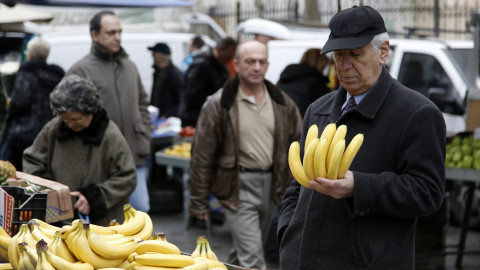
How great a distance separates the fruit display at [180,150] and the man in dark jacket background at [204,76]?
91 centimetres

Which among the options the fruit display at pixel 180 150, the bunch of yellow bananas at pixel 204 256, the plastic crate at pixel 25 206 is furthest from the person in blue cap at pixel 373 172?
the fruit display at pixel 180 150

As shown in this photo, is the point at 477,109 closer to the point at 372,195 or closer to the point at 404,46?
the point at 404,46

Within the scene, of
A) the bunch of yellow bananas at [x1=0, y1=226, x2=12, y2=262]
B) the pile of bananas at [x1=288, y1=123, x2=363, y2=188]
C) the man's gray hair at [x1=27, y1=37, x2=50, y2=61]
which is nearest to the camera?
the pile of bananas at [x1=288, y1=123, x2=363, y2=188]

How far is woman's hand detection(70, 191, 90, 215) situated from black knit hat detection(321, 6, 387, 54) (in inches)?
97.0

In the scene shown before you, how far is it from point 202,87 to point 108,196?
5285 millimetres

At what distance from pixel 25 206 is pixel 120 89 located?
2654 millimetres

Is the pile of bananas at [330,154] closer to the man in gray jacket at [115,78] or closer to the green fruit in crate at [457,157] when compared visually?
the man in gray jacket at [115,78]

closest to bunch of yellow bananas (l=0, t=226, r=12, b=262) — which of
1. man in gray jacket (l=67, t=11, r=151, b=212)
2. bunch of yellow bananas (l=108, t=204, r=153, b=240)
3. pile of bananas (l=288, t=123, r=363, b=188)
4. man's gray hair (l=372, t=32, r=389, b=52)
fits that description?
bunch of yellow bananas (l=108, t=204, r=153, b=240)

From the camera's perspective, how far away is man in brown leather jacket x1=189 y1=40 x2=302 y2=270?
20.6ft

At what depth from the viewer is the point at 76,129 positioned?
17.0 feet

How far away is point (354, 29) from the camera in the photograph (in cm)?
309

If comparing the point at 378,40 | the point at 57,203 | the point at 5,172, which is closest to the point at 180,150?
the point at 5,172

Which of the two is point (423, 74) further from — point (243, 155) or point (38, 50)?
Answer: point (38, 50)

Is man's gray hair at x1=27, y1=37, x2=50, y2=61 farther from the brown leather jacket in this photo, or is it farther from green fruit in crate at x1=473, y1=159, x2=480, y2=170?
green fruit in crate at x1=473, y1=159, x2=480, y2=170
